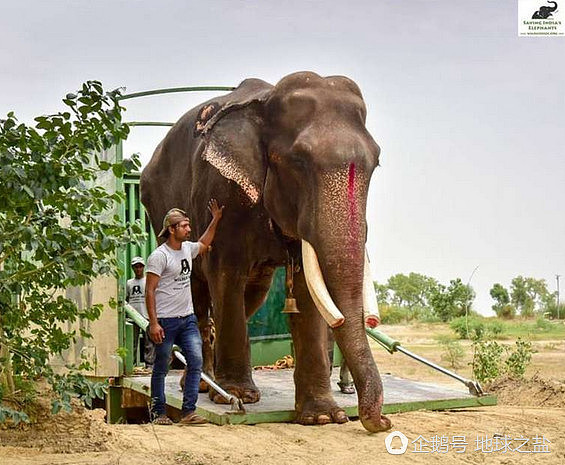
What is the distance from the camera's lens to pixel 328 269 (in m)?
6.29

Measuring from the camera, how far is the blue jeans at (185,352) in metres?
6.97

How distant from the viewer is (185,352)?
7051mm

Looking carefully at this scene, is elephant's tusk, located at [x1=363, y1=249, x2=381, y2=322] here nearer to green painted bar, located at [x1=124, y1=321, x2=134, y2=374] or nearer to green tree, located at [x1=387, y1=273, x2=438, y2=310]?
green painted bar, located at [x1=124, y1=321, x2=134, y2=374]

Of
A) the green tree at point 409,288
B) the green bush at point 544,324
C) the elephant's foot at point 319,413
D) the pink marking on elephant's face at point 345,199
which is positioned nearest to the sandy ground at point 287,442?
the elephant's foot at point 319,413

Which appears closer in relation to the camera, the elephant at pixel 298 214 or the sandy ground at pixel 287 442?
the sandy ground at pixel 287 442

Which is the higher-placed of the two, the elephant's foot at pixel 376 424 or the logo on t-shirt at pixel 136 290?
the logo on t-shirt at pixel 136 290

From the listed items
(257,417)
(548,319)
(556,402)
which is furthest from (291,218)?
(548,319)

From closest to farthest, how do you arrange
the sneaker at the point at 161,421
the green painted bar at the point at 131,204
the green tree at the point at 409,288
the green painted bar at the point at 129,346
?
1. the sneaker at the point at 161,421
2. the green painted bar at the point at 129,346
3. the green painted bar at the point at 131,204
4. the green tree at the point at 409,288

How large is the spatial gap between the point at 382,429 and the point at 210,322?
353cm

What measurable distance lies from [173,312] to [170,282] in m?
0.23

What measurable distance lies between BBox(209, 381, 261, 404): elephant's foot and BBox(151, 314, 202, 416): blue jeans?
25.9 inches

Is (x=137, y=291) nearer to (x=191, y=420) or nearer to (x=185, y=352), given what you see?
(x=185, y=352)

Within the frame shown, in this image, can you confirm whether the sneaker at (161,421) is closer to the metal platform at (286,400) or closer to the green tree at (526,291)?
the metal platform at (286,400)

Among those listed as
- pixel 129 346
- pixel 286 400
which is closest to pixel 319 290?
pixel 286 400
